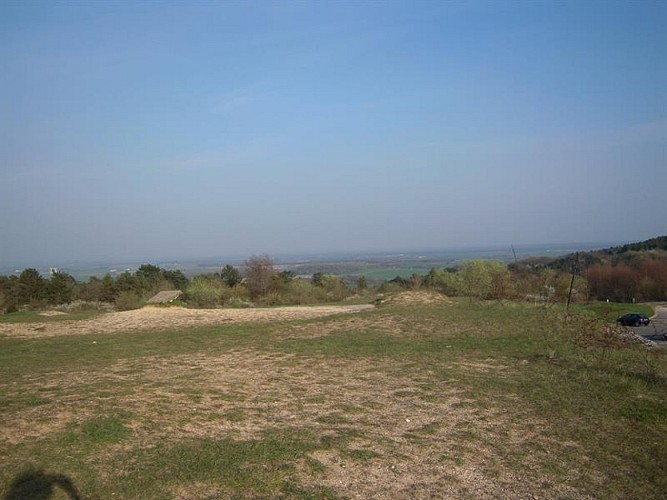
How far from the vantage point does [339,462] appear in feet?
19.0

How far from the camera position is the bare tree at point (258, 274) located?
138ft

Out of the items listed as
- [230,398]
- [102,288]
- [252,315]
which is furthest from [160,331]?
[102,288]

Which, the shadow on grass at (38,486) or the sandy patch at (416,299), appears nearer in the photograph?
the shadow on grass at (38,486)

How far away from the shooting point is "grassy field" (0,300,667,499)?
5.32m

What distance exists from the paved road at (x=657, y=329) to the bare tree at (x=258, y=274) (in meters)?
25.6

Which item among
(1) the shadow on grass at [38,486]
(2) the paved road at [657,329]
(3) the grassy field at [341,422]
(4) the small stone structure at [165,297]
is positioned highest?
(1) the shadow on grass at [38,486]

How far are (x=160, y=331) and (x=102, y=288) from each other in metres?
24.9

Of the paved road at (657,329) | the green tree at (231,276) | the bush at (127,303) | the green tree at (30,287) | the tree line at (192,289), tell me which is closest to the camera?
the paved road at (657,329)

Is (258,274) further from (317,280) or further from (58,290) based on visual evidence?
(58,290)

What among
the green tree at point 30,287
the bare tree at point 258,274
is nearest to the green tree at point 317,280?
the bare tree at point 258,274

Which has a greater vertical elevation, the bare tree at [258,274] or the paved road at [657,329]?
the bare tree at [258,274]

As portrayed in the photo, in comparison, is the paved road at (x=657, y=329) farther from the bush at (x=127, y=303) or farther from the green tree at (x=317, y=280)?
the bush at (x=127, y=303)

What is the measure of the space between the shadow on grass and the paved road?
24047mm

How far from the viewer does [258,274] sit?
42.8m
